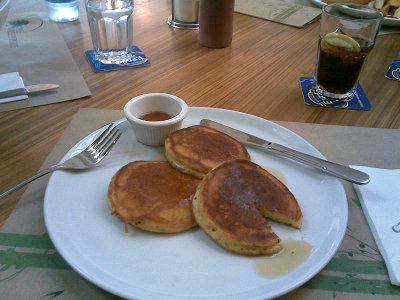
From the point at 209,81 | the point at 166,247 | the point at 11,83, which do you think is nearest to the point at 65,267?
the point at 166,247

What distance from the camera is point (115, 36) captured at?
4.85 feet

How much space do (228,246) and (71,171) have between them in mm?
420

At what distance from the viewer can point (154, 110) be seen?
42.6 inches

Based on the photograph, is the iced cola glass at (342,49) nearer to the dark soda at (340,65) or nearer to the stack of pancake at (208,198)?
the dark soda at (340,65)

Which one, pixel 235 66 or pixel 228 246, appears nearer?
pixel 228 246

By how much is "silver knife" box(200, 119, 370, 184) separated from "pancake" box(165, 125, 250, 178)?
6 cm

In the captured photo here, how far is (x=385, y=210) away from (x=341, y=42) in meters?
0.62

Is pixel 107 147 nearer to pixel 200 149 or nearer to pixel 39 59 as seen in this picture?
pixel 200 149

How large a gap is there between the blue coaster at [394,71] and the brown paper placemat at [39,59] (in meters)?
1.18

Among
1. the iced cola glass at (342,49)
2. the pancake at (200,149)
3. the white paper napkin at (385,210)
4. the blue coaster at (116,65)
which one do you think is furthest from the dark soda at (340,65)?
the blue coaster at (116,65)

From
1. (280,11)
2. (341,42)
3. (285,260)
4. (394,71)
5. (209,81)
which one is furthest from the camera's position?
(280,11)

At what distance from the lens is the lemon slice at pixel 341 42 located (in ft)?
3.97

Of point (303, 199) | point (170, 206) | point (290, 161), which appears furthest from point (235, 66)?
point (170, 206)

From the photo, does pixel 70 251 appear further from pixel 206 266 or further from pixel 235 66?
pixel 235 66
